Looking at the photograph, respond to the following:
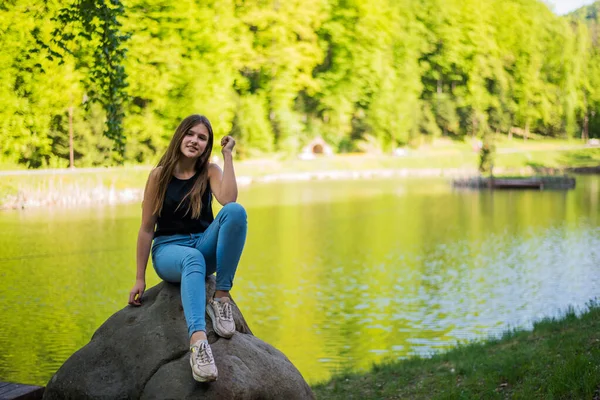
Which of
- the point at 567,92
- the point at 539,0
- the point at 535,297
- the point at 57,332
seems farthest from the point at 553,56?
the point at 57,332

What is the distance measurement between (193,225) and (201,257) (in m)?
0.37

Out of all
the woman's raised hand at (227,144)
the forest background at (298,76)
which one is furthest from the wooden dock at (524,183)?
the woman's raised hand at (227,144)

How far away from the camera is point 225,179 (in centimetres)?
516

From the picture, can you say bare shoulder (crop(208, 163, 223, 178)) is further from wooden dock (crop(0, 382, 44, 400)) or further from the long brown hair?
wooden dock (crop(0, 382, 44, 400))

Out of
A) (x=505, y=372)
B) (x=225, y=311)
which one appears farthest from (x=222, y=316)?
(x=505, y=372)

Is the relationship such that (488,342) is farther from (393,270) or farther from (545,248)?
(545,248)

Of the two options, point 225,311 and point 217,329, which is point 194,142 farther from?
point 217,329

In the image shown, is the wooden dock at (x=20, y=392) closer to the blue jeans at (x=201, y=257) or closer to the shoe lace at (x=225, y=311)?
the blue jeans at (x=201, y=257)

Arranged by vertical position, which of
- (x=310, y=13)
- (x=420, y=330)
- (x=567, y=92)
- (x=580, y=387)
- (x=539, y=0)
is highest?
(x=539, y=0)

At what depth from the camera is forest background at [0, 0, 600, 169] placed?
15070 millimetres

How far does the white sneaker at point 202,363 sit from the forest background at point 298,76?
5.94 metres

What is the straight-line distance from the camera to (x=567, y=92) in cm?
6988

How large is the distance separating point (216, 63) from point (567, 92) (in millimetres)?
39230

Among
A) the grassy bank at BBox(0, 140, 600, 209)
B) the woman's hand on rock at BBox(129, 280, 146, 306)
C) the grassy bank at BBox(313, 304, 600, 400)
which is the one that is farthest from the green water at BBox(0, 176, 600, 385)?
the woman's hand on rock at BBox(129, 280, 146, 306)
